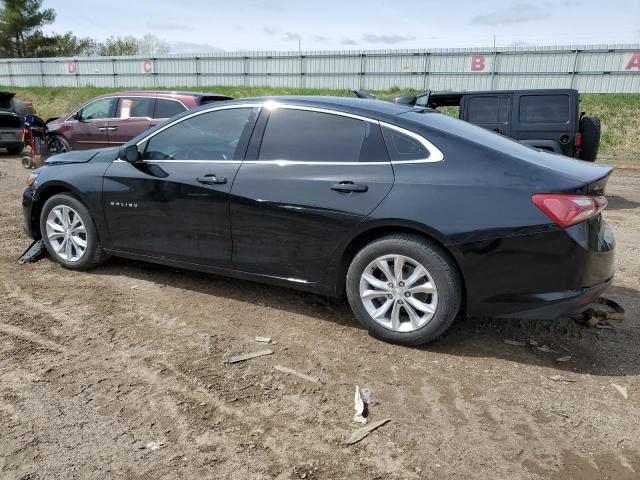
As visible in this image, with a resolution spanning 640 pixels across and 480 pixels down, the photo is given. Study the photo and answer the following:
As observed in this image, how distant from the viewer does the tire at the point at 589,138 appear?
9.05 metres

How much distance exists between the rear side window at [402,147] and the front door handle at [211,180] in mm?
1291

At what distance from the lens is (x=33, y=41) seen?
47.8 meters

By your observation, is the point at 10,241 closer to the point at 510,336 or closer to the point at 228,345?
the point at 228,345

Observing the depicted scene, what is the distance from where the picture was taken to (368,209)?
3520mm

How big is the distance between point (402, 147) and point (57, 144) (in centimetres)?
1069

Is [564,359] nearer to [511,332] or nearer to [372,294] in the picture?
[511,332]

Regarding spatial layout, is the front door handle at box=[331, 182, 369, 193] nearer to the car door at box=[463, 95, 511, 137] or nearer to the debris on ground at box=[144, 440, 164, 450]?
the debris on ground at box=[144, 440, 164, 450]

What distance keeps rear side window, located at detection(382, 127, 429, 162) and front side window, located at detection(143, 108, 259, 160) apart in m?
1.13

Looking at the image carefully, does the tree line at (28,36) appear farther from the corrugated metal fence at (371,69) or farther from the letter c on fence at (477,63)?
the letter c on fence at (477,63)

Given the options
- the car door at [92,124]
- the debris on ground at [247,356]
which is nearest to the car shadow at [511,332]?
the debris on ground at [247,356]

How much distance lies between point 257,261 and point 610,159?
15611mm

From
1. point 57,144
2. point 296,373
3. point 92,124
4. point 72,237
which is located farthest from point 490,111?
point 57,144

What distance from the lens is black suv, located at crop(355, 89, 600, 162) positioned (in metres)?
8.96

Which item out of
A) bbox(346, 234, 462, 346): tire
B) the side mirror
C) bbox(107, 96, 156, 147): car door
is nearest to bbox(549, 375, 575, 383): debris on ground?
bbox(346, 234, 462, 346): tire
